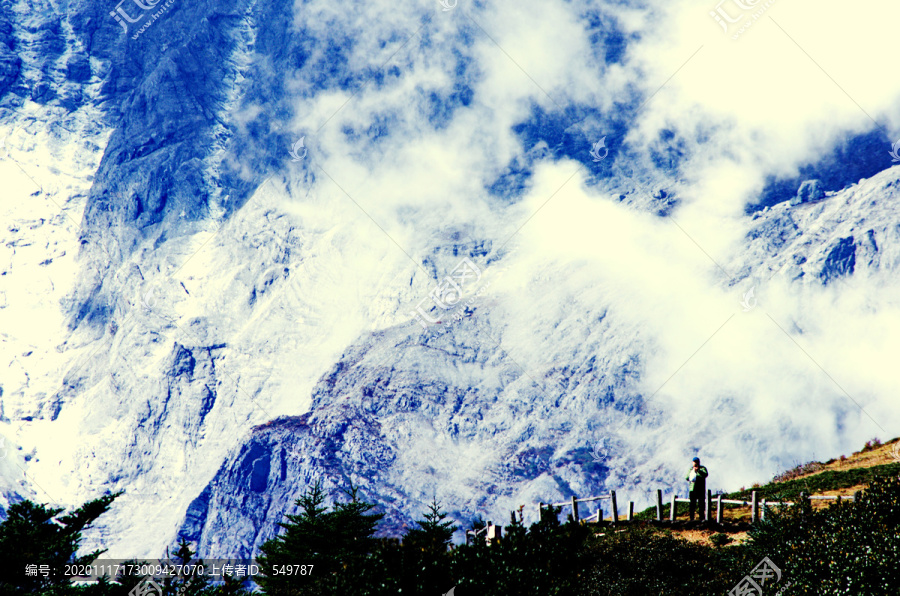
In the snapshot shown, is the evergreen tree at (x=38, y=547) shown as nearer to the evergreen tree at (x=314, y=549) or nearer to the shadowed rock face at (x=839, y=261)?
the evergreen tree at (x=314, y=549)

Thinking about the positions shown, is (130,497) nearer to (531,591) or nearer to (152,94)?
(152,94)

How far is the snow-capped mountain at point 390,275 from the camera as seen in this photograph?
112 metres

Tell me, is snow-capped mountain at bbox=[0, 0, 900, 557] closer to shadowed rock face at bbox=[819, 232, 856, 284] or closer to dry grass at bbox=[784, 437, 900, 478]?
shadowed rock face at bbox=[819, 232, 856, 284]

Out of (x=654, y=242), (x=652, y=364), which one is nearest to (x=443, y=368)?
(x=652, y=364)

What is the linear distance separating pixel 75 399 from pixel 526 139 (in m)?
93.4

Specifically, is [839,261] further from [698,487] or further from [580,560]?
[580,560]

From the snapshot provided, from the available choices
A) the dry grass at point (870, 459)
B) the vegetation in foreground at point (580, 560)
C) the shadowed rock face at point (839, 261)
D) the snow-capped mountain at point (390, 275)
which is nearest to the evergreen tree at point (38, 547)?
the vegetation in foreground at point (580, 560)

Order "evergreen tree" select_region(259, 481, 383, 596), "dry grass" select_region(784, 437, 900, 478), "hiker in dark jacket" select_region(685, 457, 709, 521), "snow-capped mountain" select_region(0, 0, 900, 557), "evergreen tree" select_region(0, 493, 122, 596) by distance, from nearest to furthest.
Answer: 1. "evergreen tree" select_region(0, 493, 122, 596)
2. "evergreen tree" select_region(259, 481, 383, 596)
3. "hiker in dark jacket" select_region(685, 457, 709, 521)
4. "dry grass" select_region(784, 437, 900, 478)
5. "snow-capped mountain" select_region(0, 0, 900, 557)

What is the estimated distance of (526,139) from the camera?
470ft

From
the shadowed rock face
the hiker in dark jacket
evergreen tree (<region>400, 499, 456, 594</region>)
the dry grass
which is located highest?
the shadowed rock face

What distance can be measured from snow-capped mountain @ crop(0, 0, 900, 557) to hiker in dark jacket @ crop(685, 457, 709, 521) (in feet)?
281

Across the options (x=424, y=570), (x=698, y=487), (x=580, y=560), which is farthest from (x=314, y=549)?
(x=698, y=487)

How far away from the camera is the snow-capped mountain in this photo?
112m

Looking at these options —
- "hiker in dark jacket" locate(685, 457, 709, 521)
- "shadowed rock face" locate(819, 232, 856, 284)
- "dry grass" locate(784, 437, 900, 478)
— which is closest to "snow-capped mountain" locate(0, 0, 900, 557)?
"shadowed rock face" locate(819, 232, 856, 284)
